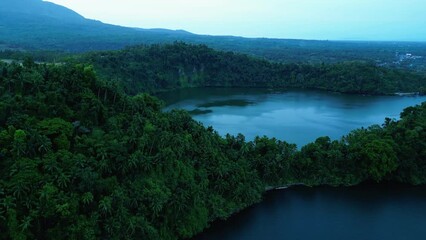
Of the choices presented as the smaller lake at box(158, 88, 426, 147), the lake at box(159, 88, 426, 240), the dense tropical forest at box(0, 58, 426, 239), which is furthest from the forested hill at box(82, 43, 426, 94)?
the dense tropical forest at box(0, 58, 426, 239)

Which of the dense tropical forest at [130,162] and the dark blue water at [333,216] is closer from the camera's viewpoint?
the dense tropical forest at [130,162]

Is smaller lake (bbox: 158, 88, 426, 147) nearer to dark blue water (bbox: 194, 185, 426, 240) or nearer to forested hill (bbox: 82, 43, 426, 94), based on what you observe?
forested hill (bbox: 82, 43, 426, 94)

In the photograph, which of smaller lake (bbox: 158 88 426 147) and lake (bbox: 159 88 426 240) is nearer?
lake (bbox: 159 88 426 240)

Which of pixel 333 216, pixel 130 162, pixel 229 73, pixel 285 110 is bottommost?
pixel 333 216

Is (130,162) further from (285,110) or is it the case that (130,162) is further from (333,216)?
(285,110)

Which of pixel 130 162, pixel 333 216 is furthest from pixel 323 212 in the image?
pixel 130 162

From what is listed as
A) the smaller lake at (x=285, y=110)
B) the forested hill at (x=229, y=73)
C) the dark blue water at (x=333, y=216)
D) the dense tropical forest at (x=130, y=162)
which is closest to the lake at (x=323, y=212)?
the dark blue water at (x=333, y=216)

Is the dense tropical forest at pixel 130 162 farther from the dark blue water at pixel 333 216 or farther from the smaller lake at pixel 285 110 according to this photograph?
the smaller lake at pixel 285 110
